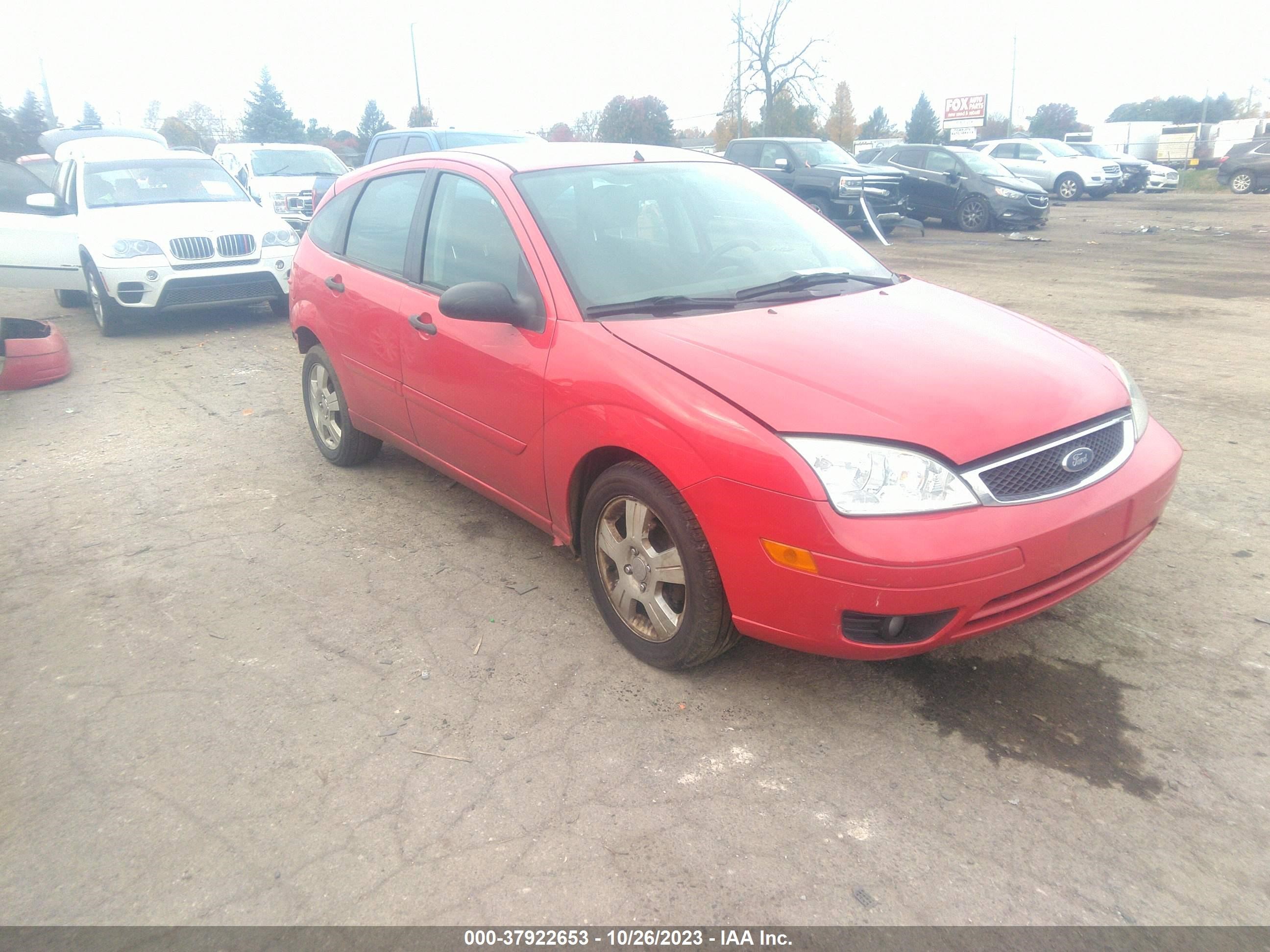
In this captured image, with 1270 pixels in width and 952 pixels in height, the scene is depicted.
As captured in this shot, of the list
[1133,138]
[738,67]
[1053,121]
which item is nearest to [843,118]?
[1053,121]

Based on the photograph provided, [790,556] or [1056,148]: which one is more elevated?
[1056,148]

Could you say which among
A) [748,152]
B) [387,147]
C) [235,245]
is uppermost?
[387,147]

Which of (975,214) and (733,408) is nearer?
(733,408)

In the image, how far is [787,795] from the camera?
2.64 metres

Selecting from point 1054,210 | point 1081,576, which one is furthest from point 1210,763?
point 1054,210

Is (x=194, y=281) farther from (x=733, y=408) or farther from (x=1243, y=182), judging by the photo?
(x=1243, y=182)

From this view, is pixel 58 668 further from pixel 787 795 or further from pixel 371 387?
pixel 787 795

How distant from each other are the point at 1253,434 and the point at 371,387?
5007 mm

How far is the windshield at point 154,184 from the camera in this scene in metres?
9.92

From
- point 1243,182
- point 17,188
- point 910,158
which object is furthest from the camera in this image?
point 1243,182

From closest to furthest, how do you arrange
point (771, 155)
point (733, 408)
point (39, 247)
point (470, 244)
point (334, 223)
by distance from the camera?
point (733, 408)
point (470, 244)
point (334, 223)
point (39, 247)
point (771, 155)

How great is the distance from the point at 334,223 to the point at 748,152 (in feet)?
49.0

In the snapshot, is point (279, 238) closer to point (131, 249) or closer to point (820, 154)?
point (131, 249)

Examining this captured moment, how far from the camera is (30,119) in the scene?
6575cm
